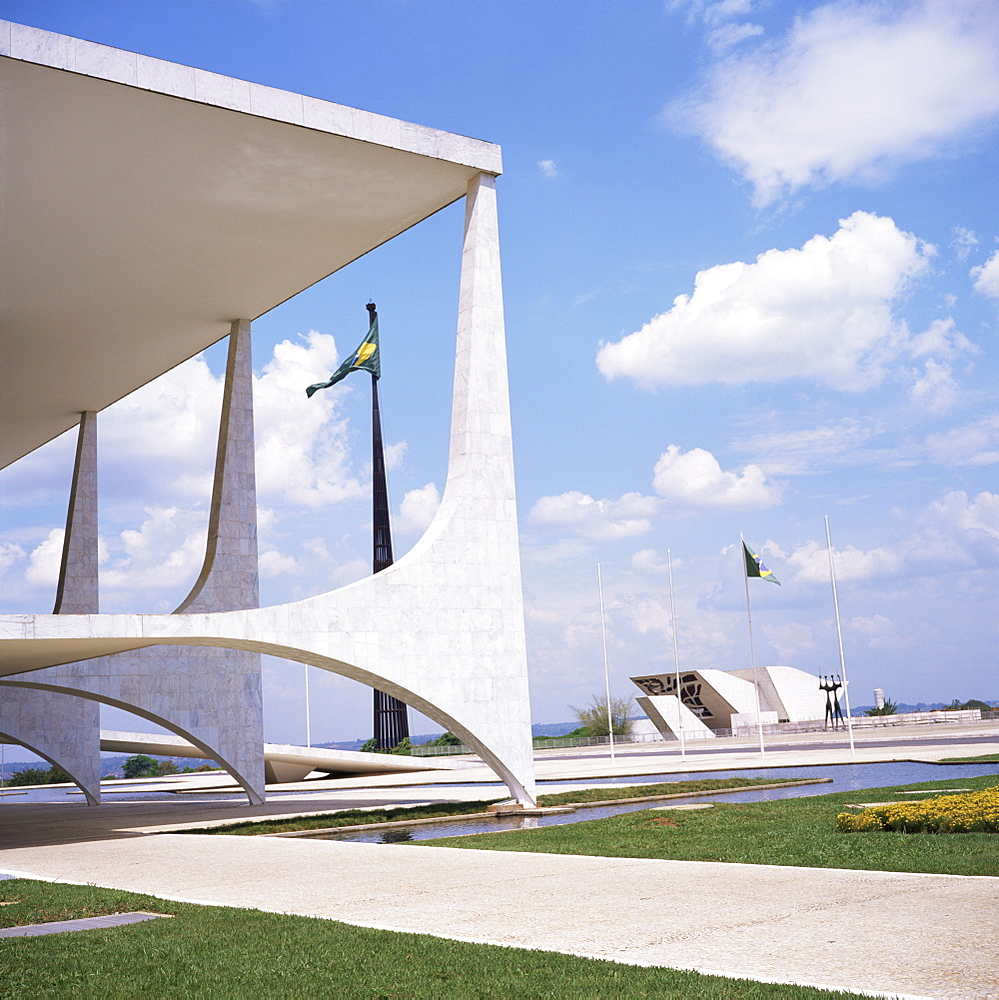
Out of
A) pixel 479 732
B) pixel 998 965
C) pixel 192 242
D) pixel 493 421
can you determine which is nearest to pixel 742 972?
pixel 998 965

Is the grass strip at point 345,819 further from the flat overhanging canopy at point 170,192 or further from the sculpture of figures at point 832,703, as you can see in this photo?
the sculpture of figures at point 832,703

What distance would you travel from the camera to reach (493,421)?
61.1 ft

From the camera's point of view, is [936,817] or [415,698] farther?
[415,698]

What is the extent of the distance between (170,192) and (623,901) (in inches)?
536

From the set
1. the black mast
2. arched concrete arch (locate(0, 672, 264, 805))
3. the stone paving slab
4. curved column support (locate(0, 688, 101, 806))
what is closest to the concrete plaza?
the stone paving slab

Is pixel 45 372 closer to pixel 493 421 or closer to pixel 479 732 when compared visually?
pixel 493 421

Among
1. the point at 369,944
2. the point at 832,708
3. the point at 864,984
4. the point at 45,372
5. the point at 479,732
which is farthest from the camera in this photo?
the point at 832,708

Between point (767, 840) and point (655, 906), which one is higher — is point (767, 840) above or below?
below

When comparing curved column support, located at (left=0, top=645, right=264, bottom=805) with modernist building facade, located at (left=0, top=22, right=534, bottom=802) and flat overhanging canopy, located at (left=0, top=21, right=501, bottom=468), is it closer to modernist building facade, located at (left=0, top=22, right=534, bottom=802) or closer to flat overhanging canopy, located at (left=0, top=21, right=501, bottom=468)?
modernist building facade, located at (left=0, top=22, right=534, bottom=802)

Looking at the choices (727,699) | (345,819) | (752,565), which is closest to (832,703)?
(727,699)

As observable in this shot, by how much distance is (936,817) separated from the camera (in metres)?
10.6

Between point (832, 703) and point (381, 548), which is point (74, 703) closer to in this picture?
point (381, 548)

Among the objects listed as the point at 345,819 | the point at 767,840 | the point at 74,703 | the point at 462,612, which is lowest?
the point at 345,819

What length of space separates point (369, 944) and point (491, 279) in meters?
14.1
